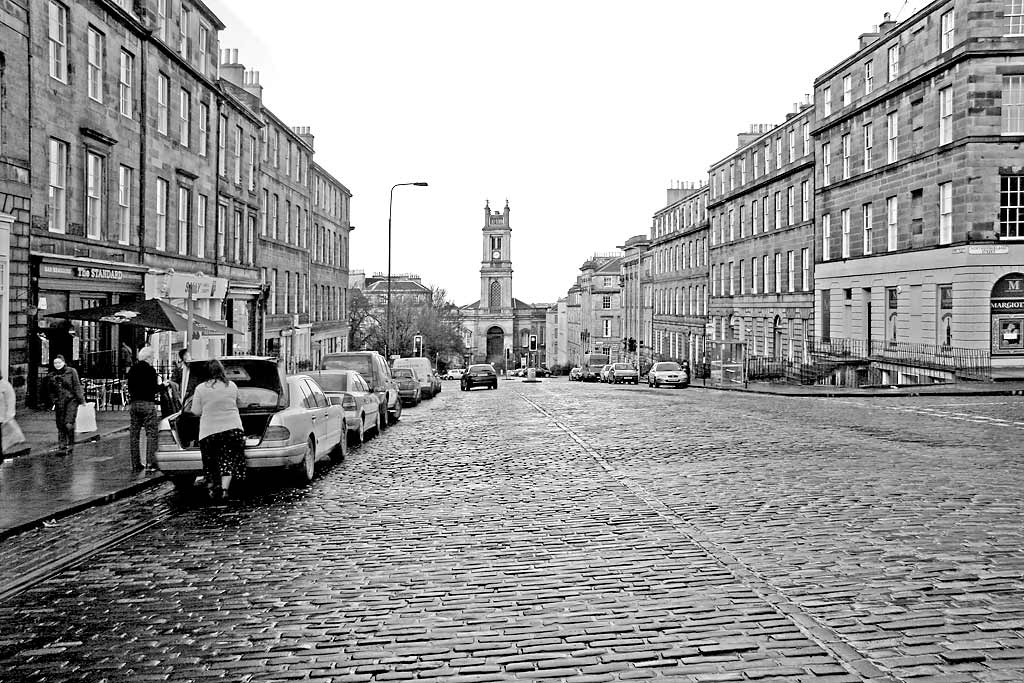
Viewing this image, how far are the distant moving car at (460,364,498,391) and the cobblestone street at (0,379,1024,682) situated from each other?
3637 centimetres

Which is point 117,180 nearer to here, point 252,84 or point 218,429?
point 218,429

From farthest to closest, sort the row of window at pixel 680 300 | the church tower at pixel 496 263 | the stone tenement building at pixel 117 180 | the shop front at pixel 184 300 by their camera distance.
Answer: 1. the church tower at pixel 496 263
2. the row of window at pixel 680 300
3. the shop front at pixel 184 300
4. the stone tenement building at pixel 117 180

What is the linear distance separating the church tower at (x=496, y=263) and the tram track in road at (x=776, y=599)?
164911 mm

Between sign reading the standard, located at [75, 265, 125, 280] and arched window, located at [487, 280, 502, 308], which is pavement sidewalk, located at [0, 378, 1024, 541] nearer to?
sign reading the standard, located at [75, 265, 125, 280]

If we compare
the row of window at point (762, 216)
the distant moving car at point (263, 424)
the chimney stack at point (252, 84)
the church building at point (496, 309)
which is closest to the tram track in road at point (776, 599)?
the distant moving car at point (263, 424)

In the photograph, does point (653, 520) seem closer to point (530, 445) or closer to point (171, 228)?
point (530, 445)

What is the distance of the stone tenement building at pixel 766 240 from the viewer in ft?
180

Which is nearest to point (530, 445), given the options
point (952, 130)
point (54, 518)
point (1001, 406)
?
point (54, 518)

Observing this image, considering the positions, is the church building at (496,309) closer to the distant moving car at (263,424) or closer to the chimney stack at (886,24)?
the chimney stack at (886,24)

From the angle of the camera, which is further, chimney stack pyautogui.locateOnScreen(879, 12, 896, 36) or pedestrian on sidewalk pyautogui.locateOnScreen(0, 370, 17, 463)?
chimney stack pyautogui.locateOnScreen(879, 12, 896, 36)

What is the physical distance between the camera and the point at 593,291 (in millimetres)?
125562

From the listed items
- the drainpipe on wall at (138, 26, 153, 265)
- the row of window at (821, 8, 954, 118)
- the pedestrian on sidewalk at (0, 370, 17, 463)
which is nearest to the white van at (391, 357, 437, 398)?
the drainpipe on wall at (138, 26, 153, 265)

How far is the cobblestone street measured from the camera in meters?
5.66

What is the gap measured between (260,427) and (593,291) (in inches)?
4485
